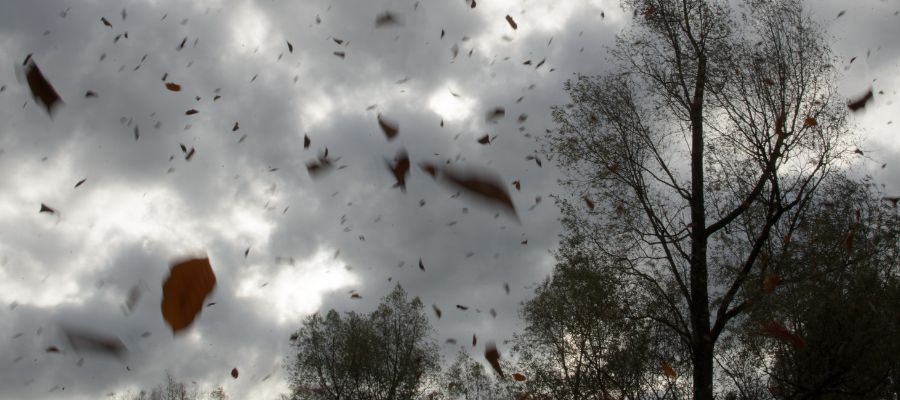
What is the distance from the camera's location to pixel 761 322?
16.3 m

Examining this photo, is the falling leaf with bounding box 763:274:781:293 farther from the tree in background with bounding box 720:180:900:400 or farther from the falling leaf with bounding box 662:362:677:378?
the falling leaf with bounding box 662:362:677:378

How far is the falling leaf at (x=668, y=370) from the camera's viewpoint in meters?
19.4

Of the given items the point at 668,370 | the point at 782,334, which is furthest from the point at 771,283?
the point at 668,370

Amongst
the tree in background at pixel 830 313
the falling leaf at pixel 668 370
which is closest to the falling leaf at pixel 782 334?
the tree in background at pixel 830 313

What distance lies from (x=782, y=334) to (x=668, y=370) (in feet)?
11.6

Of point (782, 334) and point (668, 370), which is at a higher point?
point (782, 334)

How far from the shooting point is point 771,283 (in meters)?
16.0

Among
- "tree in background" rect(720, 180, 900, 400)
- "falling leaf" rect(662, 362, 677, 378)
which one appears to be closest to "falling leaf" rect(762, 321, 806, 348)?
"tree in background" rect(720, 180, 900, 400)

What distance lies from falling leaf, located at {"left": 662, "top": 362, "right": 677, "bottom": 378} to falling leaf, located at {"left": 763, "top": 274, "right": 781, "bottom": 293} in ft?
14.7

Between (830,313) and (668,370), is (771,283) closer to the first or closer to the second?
(830,313)

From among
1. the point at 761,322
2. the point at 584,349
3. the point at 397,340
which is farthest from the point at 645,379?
the point at 397,340

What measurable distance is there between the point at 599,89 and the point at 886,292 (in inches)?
360

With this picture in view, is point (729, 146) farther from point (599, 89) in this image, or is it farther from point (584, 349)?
point (584, 349)

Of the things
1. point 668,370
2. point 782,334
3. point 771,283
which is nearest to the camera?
point 771,283
